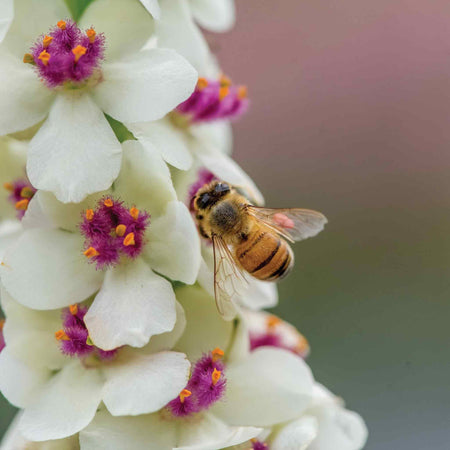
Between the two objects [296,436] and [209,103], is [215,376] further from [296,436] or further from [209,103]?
[209,103]

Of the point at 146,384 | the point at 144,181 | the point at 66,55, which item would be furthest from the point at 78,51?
the point at 146,384

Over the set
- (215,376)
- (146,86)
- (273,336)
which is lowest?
(273,336)

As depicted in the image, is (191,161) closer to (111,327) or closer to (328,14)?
(111,327)

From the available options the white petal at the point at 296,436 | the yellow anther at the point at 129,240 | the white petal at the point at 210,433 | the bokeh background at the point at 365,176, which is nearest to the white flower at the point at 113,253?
the yellow anther at the point at 129,240

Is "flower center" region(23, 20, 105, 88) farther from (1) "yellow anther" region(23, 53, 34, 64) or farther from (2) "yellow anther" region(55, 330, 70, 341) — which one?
(2) "yellow anther" region(55, 330, 70, 341)

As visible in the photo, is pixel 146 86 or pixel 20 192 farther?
pixel 20 192

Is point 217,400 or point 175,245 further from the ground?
point 175,245

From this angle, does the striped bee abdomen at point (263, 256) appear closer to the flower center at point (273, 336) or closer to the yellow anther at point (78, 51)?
the flower center at point (273, 336)
